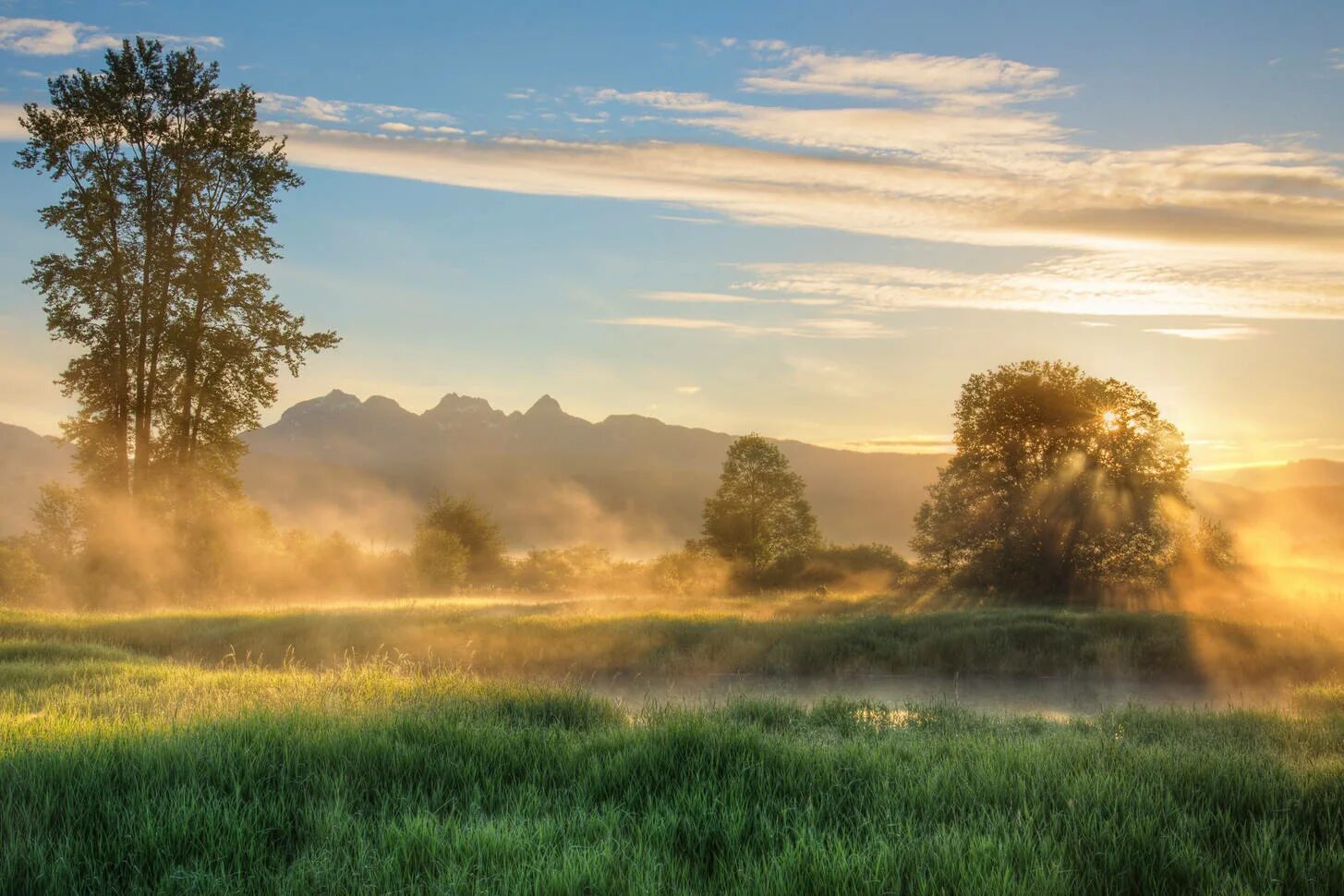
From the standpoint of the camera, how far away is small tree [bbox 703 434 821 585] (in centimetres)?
4722

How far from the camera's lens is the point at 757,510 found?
4800 centimetres

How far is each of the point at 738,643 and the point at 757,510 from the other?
99.5 ft

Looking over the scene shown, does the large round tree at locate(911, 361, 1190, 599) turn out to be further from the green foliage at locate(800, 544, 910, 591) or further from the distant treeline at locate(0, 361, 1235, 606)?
the green foliage at locate(800, 544, 910, 591)

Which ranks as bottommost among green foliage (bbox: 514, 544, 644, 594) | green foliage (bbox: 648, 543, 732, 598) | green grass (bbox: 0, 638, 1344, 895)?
green foliage (bbox: 514, 544, 644, 594)

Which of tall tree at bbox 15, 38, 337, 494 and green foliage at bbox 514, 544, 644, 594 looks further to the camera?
green foliage at bbox 514, 544, 644, 594

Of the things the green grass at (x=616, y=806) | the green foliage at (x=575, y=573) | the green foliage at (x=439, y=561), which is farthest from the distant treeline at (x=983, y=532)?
the green grass at (x=616, y=806)

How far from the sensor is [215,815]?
4570mm

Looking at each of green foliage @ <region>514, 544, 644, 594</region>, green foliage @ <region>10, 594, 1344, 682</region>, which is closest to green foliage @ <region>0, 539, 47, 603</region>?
green foliage @ <region>514, 544, 644, 594</region>

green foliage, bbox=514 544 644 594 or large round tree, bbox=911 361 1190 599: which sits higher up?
A: large round tree, bbox=911 361 1190 599

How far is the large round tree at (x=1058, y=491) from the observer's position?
1148 inches

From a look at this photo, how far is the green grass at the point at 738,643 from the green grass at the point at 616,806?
31.0ft

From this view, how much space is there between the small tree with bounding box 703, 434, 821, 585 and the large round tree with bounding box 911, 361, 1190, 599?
15144 mm

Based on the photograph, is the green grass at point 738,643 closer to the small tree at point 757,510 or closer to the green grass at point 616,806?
the green grass at point 616,806

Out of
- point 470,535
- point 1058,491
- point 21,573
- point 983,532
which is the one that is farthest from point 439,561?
point 1058,491
